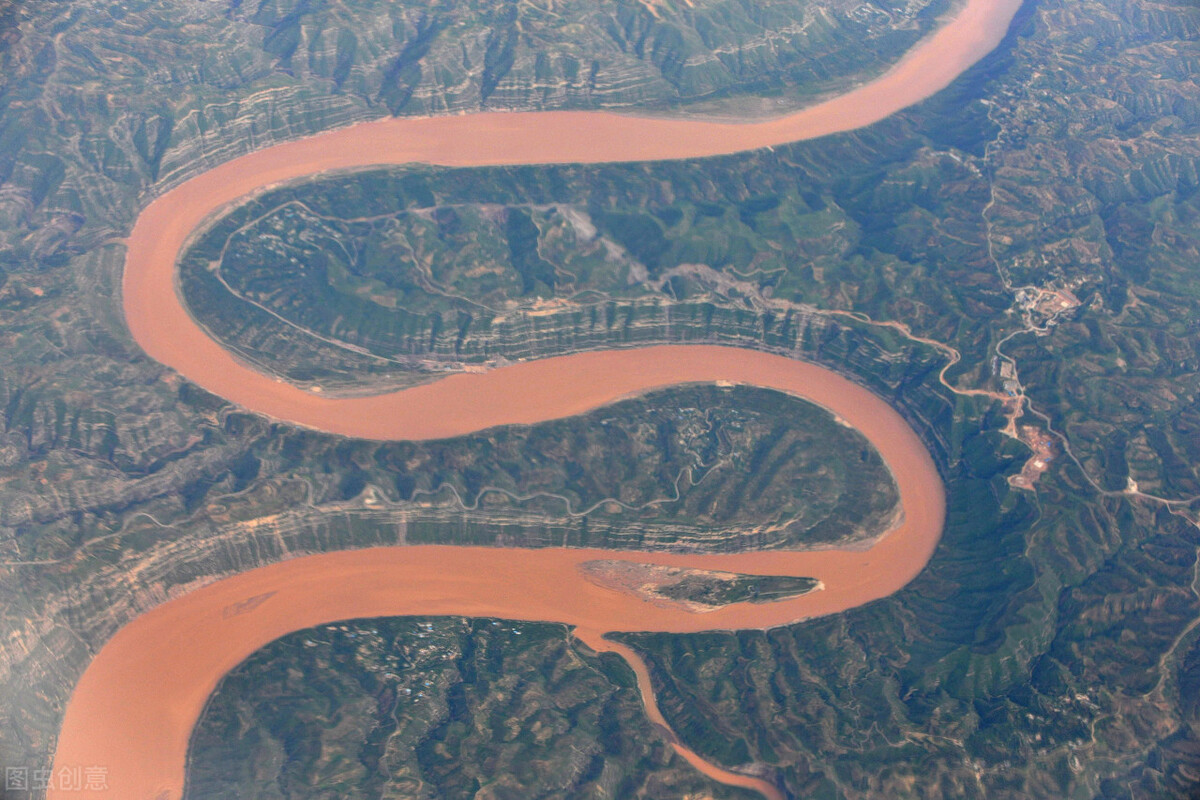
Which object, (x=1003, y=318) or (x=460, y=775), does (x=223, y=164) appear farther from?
(x=1003, y=318)

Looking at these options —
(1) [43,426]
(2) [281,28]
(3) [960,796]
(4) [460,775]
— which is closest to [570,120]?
(2) [281,28]

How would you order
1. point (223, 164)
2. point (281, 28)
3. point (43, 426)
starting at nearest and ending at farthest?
1. point (43, 426)
2. point (223, 164)
3. point (281, 28)

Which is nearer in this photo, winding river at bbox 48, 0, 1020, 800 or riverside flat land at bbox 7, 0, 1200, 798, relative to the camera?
riverside flat land at bbox 7, 0, 1200, 798

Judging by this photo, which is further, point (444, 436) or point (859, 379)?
point (859, 379)

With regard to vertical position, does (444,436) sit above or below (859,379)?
below
